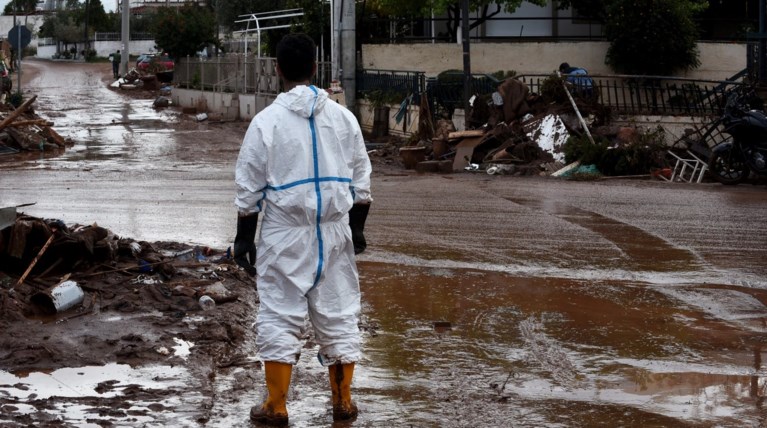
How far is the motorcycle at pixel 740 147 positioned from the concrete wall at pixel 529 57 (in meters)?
13.5

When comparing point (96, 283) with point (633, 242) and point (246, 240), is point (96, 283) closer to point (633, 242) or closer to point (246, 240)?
point (246, 240)

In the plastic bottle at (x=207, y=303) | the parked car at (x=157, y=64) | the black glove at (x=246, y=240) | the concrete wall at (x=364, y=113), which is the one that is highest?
the parked car at (x=157, y=64)

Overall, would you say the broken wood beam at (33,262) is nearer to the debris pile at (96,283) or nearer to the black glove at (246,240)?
the debris pile at (96,283)

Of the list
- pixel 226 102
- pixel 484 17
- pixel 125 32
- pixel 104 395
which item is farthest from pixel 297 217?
pixel 125 32

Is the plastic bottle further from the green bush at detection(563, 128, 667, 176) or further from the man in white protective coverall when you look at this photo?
the green bush at detection(563, 128, 667, 176)

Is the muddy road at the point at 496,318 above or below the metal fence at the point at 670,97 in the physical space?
below

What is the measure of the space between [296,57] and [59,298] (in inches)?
109

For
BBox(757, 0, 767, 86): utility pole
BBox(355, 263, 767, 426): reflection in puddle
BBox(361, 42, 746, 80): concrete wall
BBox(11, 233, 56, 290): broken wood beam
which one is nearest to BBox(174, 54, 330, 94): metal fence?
BBox(361, 42, 746, 80): concrete wall

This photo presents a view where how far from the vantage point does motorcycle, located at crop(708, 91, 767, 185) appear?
15.0 meters

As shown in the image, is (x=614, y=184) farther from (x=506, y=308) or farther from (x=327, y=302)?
(x=327, y=302)

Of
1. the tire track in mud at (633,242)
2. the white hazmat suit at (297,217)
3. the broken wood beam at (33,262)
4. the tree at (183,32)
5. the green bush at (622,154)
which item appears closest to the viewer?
the white hazmat suit at (297,217)

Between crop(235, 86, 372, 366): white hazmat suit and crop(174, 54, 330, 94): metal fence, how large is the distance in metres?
23.8

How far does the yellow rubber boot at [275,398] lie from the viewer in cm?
489

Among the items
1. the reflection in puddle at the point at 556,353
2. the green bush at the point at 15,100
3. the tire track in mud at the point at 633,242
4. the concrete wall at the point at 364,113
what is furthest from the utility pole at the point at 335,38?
the reflection in puddle at the point at 556,353
